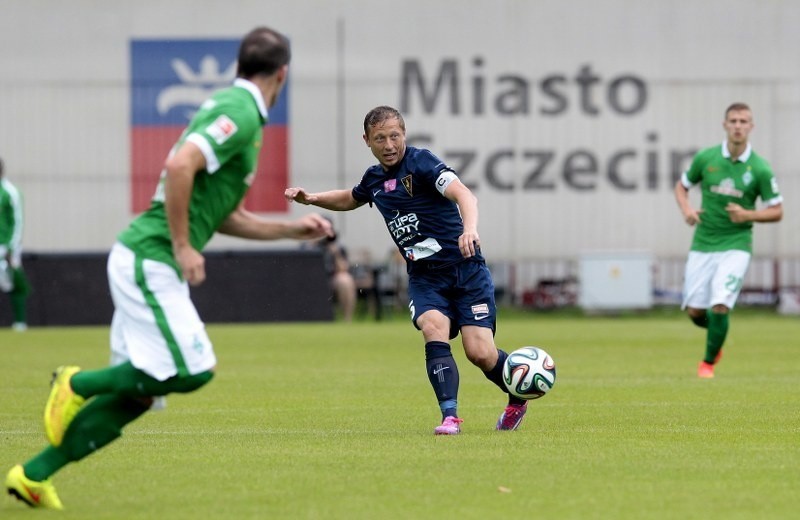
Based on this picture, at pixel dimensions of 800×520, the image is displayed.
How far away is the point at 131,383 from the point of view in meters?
6.41

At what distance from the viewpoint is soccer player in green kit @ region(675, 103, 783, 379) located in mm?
14047

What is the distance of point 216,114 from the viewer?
254 inches

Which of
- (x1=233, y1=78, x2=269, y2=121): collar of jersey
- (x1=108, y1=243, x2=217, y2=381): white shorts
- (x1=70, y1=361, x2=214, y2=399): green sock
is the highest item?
(x1=233, y1=78, x2=269, y2=121): collar of jersey

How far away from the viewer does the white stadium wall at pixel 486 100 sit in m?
29.8

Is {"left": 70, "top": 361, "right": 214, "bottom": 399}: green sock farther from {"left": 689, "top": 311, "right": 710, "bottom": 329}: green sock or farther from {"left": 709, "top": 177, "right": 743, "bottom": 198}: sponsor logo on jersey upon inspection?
{"left": 689, "top": 311, "right": 710, "bottom": 329}: green sock

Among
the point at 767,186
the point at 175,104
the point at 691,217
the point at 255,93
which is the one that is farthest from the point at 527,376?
the point at 175,104

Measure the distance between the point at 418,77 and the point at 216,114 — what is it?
23386 millimetres

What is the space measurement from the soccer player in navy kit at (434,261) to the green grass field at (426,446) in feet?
1.44

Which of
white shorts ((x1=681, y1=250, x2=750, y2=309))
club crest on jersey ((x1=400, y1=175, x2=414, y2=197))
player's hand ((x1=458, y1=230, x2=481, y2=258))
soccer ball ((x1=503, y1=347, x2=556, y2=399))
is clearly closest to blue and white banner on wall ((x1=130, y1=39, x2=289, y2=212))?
white shorts ((x1=681, y1=250, x2=750, y2=309))

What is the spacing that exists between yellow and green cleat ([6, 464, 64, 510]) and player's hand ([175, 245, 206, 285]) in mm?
1069

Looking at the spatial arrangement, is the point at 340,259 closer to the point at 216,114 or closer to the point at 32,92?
the point at 32,92

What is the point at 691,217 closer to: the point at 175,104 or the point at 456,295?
the point at 456,295

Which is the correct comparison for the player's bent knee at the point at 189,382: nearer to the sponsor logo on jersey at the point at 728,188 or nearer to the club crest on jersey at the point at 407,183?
the club crest on jersey at the point at 407,183

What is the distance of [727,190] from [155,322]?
29.2ft
